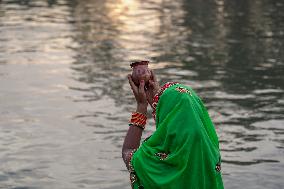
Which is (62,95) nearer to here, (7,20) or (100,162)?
(100,162)

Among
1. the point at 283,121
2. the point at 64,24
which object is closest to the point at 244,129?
the point at 283,121

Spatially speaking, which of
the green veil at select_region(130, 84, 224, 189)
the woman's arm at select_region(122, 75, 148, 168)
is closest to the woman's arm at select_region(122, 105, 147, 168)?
the woman's arm at select_region(122, 75, 148, 168)

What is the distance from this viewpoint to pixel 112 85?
9531mm

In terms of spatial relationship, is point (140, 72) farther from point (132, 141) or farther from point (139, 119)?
point (132, 141)

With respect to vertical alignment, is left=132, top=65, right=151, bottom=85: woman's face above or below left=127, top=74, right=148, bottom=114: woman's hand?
above

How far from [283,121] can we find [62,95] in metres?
3.27

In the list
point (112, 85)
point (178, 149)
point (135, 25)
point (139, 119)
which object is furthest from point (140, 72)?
point (135, 25)

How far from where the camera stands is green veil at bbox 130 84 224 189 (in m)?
2.51

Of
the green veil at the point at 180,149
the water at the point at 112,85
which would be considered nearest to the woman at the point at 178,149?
the green veil at the point at 180,149

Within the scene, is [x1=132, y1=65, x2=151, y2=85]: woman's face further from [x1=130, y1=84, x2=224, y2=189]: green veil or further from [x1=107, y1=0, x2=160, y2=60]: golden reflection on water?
[x1=107, y1=0, x2=160, y2=60]: golden reflection on water

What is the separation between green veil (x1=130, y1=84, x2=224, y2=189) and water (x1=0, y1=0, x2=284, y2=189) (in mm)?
3005

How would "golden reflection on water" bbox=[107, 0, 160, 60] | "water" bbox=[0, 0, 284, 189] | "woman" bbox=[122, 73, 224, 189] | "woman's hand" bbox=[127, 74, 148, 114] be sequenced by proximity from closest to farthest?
"woman" bbox=[122, 73, 224, 189] → "woman's hand" bbox=[127, 74, 148, 114] → "water" bbox=[0, 0, 284, 189] → "golden reflection on water" bbox=[107, 0, 160, 60]

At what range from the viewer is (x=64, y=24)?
15.8 m

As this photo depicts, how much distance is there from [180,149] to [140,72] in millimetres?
452
